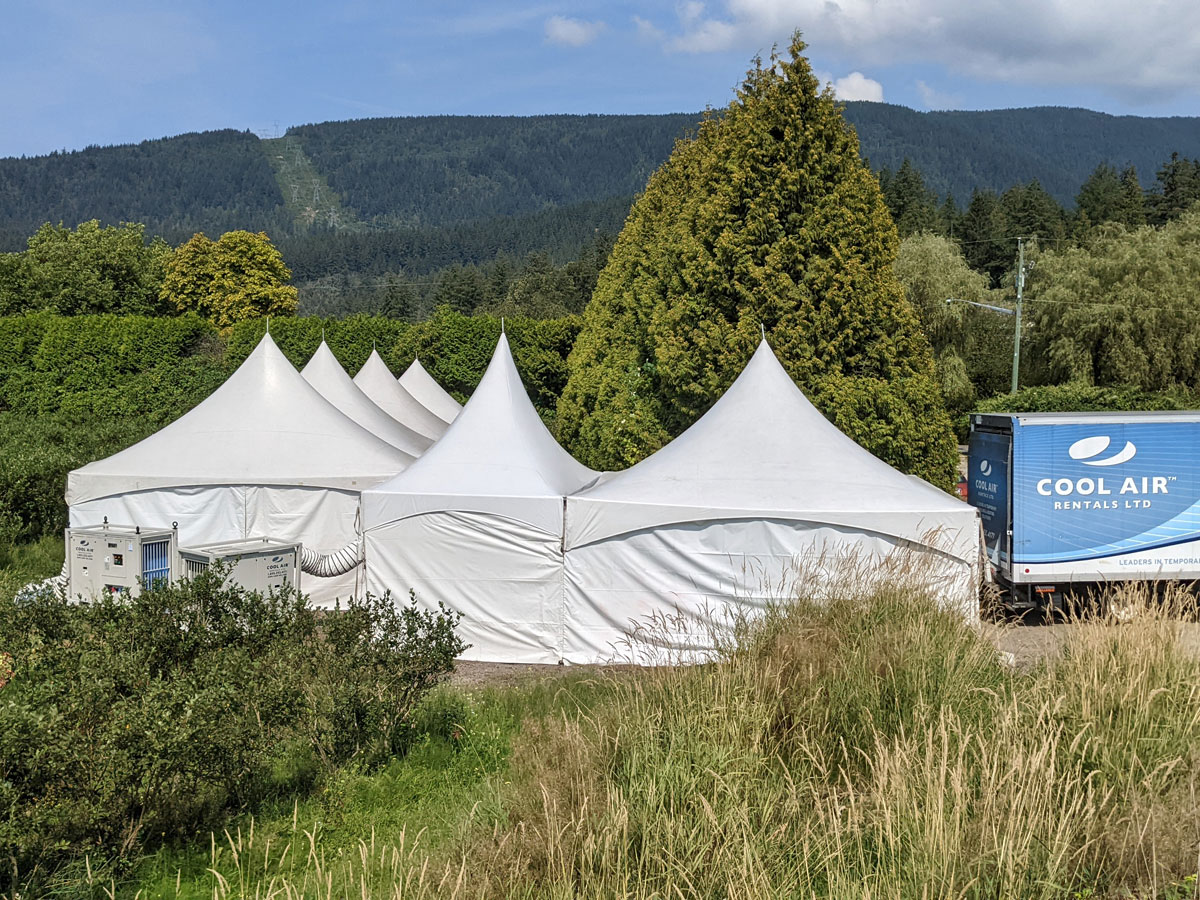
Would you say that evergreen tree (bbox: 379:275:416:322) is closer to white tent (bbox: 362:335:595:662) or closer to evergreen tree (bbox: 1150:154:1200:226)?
evergreen tree (bbox: 1150:154:1200:226)

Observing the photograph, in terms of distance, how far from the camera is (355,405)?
18.9 meters

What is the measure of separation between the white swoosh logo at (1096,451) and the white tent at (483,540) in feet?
20.8

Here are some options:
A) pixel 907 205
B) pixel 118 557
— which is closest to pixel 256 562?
pixel 118 557

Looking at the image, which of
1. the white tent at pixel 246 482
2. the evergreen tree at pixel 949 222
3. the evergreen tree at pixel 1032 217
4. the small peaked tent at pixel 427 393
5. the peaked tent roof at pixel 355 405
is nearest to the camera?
the white tent at pixel 246 482

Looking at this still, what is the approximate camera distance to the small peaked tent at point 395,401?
2334 centimetres

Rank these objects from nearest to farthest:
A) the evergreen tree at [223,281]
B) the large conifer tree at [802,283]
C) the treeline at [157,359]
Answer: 1. the large conifer tree at [802,283]
2. the treeline at [157,359]
3. the evergreen tree at [223,281]

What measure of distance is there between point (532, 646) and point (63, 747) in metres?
7.60

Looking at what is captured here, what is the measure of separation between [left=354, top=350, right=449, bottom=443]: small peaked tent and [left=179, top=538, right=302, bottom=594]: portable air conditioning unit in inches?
422

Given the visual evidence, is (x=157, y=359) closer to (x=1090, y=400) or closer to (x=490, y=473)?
(x=490, y=473)

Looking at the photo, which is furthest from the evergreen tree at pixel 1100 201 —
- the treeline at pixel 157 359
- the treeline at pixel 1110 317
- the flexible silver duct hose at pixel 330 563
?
the flexible silver duct hose at pixel 330 563

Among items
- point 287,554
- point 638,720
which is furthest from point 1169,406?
point 638,720

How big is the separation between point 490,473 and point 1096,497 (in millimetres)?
7603

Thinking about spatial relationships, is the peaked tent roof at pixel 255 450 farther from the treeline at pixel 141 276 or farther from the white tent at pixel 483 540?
the treeline at pixel 141 276

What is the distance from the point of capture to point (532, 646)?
39.2 feet
